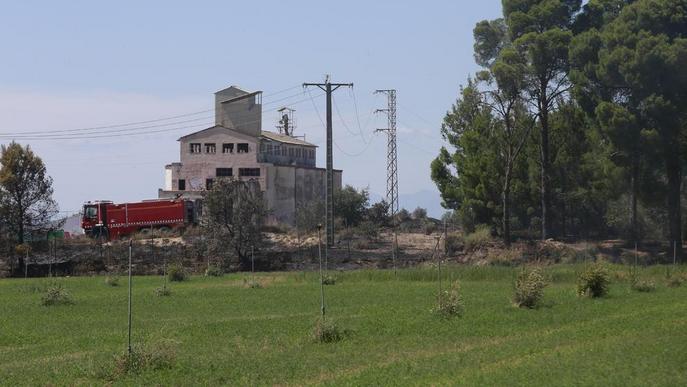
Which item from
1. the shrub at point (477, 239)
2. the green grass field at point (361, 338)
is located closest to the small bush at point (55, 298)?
the green grass field at point (361, 338)

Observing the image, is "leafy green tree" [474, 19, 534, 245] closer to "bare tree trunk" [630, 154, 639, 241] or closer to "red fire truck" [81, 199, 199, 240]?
"bare tree trunk" [630, 154, 639, 241]

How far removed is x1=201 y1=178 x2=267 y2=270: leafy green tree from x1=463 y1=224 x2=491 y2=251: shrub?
14.1 m

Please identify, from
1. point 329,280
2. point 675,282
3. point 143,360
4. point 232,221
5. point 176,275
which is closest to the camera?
point 143,360

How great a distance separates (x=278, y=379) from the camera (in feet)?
62.7

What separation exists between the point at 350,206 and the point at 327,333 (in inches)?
2684

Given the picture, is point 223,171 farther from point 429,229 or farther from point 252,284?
point 252,284

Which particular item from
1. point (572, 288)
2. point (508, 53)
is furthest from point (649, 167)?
→ point (572, 288)

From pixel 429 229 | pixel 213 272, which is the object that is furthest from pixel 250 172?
pixel 213 272

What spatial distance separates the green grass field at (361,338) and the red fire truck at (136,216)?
34752 millimetres

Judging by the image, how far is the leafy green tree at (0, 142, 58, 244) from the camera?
64500 millimetres

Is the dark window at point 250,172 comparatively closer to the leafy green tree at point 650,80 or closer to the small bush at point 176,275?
the small bush at point 176,275

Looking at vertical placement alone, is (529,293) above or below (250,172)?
below

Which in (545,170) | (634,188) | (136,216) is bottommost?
(136,216)

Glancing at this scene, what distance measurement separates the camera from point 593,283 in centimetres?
3631
